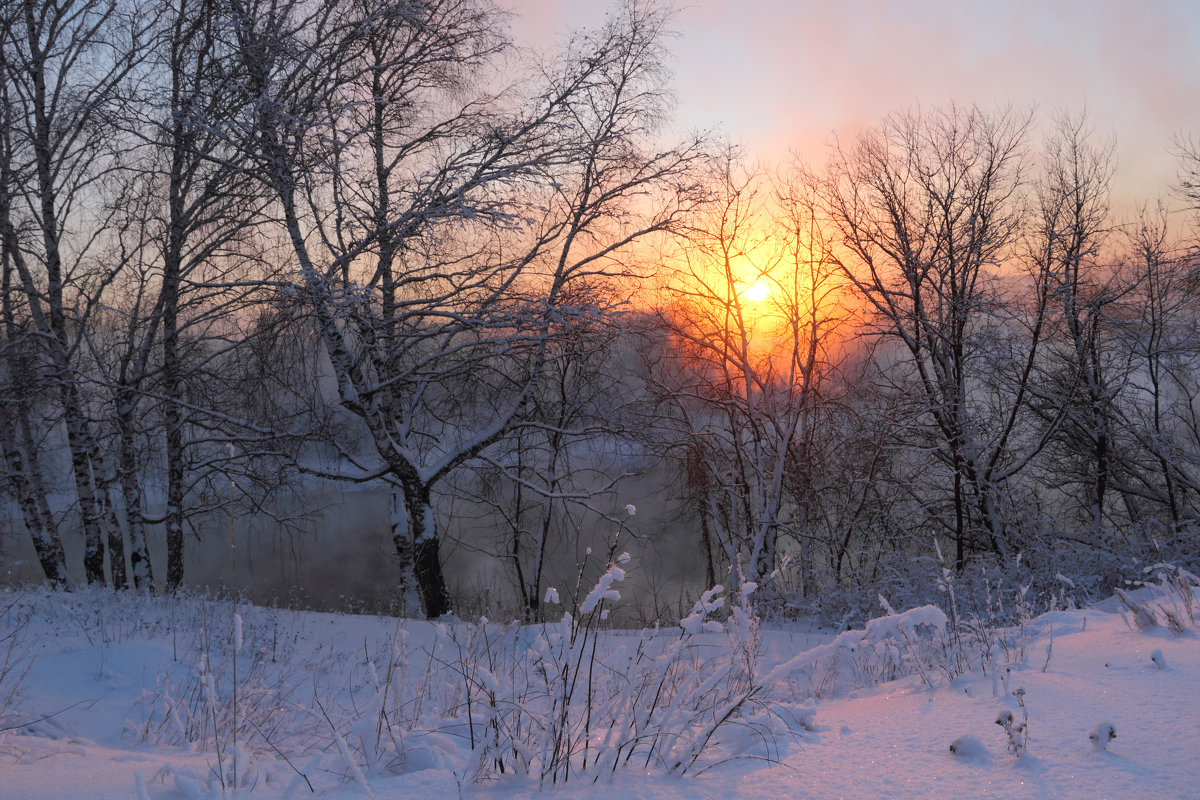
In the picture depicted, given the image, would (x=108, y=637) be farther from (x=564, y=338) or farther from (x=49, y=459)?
(x=49, y=459)

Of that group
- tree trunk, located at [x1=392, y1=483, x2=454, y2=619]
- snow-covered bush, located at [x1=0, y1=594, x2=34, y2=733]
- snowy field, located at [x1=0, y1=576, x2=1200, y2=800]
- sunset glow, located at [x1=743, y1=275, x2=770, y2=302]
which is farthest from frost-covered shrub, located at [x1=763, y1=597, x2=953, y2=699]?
sunset glow, located at [x1=743, y1=275, x2=770, y2=302]

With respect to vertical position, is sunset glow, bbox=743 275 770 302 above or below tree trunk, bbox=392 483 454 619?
above

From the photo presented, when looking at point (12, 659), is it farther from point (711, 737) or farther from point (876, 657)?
point (876, 657)

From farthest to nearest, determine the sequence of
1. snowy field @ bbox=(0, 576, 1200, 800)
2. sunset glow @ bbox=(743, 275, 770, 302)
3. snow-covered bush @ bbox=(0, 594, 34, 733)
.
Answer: sunset glow @ bbox=(743, 275, 770, 302) < snow-covered bush @ bbox=(0, 594, 34, 733) < snowy field @ bbox=(0, 576, 1200, 800)

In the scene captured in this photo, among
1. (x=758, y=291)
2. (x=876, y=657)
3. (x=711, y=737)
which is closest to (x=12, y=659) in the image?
(x=711, y=737)

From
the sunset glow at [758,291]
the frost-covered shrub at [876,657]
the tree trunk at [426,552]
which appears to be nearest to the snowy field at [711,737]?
the frost-covered shrub at [876,657]

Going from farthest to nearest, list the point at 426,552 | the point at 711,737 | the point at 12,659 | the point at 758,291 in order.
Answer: the point at 758,291
the point at 426,552
the point at 12,659
the point at 711,737

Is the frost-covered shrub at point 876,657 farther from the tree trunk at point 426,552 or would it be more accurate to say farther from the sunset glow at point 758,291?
the sunset glow at point 758,291

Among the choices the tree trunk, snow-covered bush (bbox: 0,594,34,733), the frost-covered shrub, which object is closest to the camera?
the frost-covered shrub

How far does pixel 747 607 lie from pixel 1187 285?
52.2 ft


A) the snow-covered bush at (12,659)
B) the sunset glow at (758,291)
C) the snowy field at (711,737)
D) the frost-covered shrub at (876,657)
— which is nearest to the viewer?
the snowy field at (711,737)

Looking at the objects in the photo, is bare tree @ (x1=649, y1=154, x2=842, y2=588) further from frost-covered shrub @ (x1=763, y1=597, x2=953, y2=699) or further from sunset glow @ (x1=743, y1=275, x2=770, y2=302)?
frost-covered shrub @ (x1=763, y1=597, x2=953, y2=699)

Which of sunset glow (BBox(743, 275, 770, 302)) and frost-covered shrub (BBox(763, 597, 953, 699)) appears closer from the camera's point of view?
frost-covered shrub (BBox(763, 597, 953, 699))

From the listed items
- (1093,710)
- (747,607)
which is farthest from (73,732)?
(1093,710)
